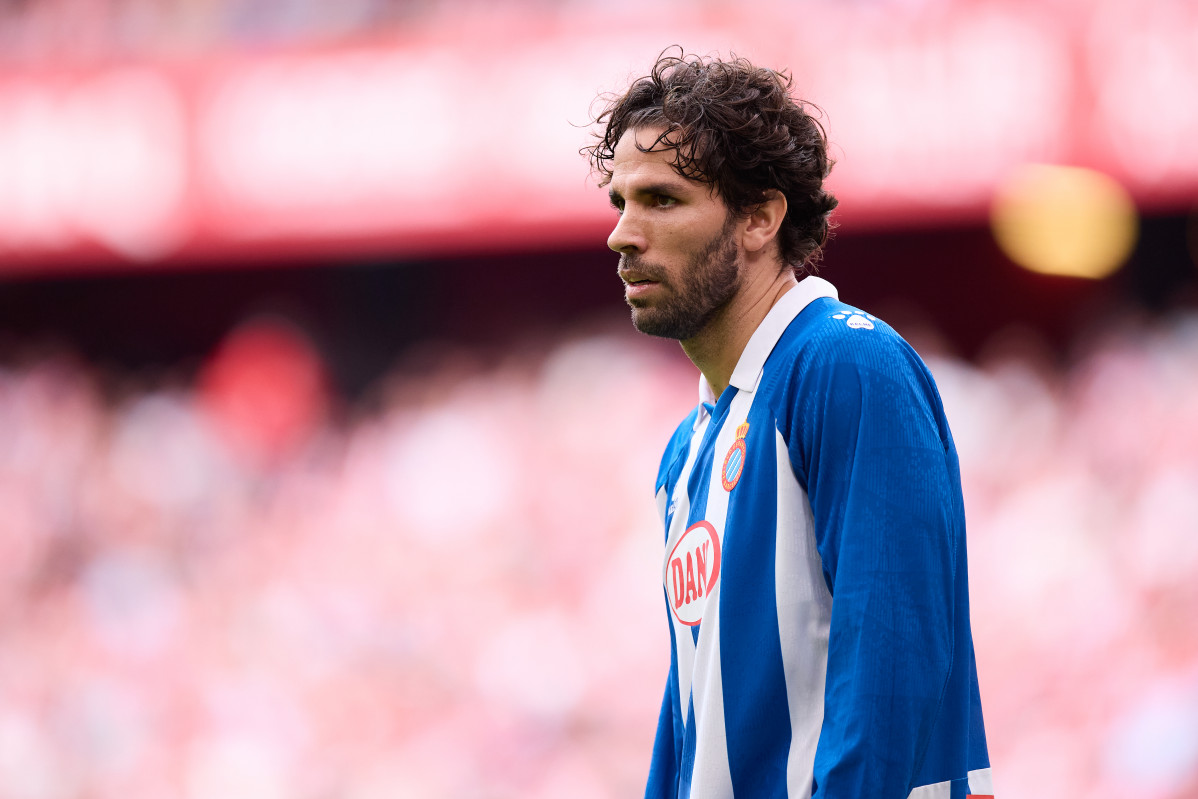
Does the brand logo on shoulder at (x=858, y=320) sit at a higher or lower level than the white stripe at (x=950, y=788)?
higher

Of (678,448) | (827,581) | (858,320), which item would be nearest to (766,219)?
(858,320)

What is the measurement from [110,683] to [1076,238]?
510 cm

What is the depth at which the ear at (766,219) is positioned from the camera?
4.81 ft

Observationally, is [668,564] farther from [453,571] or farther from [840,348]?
[453,571]

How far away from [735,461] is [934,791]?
0.42m

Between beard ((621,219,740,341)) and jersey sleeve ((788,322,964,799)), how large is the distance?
0.23m

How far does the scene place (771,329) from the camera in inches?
55.2

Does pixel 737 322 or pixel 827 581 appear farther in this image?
pixel 737 322

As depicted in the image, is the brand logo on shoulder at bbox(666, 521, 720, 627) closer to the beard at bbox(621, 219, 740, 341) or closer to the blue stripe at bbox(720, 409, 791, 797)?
the blue stripe at bbox(720, 409, 791, 797)

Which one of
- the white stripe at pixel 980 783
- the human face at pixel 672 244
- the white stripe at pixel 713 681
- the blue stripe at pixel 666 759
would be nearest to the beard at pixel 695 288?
the human face at pixel 672 244

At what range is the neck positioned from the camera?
1458 mm

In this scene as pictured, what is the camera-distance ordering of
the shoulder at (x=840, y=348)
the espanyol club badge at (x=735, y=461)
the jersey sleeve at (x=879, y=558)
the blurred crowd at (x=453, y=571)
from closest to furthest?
the jersey sleeve at (x=879, y=558), the shoulder at (x=840, y=348), the espanyol club badge at (x=735, y=461), the blurred crowd at (x=453, y=571)

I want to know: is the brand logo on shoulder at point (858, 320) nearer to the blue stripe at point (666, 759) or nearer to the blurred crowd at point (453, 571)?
the blue stripe at point (666, 759)

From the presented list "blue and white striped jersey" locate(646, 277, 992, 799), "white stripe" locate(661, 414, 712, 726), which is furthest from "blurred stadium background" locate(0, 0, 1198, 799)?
"blue and white striped jersey" locate(646, 277, 992, 799)
